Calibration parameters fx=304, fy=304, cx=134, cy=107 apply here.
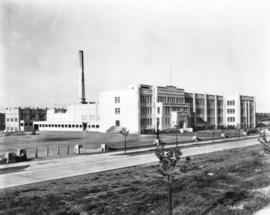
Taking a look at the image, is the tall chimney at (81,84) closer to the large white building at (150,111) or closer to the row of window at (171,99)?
the large white building at (150,111)

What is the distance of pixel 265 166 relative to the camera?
25641 millimetres

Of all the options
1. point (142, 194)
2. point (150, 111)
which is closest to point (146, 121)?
point (150, 111)

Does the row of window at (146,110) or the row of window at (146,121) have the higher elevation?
the row of window at (146,110)

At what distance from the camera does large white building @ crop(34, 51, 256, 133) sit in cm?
7375

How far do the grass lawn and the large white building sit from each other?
163 feet

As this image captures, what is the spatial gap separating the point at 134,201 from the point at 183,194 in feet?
9.74

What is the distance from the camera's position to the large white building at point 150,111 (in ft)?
242

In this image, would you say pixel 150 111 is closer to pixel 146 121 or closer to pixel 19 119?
pixel 146 121

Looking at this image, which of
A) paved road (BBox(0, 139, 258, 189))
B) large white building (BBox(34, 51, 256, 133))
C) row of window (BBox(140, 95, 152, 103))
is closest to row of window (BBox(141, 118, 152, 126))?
large white building (BBox(34, 51, 256, 133))

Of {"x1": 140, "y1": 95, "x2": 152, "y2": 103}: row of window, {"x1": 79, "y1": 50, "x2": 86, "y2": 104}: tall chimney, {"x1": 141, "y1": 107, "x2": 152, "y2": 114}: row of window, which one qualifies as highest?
{"x1": 79, "y1": 50, "x2": 86, "y2": 104}: tall chimney

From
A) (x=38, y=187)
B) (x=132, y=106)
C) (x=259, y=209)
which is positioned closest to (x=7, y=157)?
(x=38, y=187)

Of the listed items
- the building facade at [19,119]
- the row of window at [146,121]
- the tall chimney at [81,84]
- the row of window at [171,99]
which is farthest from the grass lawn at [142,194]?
the building facade at [19,119]

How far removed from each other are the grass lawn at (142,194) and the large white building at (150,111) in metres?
49.7

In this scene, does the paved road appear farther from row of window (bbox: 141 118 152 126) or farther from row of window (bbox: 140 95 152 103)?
row of window (bbox: 140 95 152 103)
